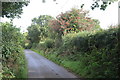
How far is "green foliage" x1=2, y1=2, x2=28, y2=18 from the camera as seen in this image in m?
10.0

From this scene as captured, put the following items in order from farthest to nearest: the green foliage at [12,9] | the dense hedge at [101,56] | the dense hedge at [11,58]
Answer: the green foliage at [12,9]
the dense hedge at [11,58]
the dense hedge at [101,56]

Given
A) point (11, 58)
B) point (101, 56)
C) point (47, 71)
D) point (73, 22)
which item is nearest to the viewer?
point (11, 58)

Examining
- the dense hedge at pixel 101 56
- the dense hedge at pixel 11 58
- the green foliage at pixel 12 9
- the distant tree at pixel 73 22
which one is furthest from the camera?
the distant tree at pixel 73 22

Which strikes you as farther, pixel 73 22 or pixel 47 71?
pixel 73 22

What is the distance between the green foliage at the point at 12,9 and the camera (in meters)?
10.0

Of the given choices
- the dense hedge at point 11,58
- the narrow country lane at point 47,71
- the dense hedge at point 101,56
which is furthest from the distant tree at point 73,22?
the dense hedge at point 11,58

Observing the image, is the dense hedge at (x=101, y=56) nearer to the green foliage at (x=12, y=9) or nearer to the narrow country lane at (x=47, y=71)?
the narrow country lane at (x=47, y=71)

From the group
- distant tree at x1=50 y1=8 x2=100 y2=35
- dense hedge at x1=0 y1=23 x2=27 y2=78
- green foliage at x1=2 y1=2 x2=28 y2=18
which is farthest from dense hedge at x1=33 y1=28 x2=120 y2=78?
distant tree at x1=50 y1=8 x2=100 y2=35

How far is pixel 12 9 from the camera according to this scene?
36.2ft

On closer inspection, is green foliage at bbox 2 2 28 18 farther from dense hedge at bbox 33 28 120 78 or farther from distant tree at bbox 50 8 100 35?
distant tree at bbox 50 8 100 35

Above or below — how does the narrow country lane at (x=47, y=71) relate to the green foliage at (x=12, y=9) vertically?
below

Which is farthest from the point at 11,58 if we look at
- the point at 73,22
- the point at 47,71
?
the point at 73,22

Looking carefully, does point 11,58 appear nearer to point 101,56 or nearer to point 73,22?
point 101,56

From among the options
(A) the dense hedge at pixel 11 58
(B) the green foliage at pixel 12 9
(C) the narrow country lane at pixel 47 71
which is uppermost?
(B) the green foliage at pixel 12 9
